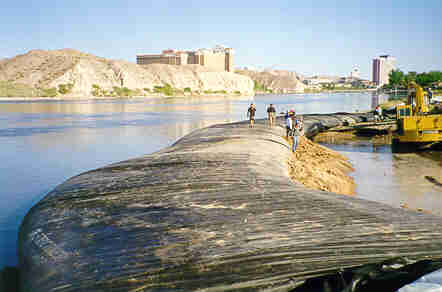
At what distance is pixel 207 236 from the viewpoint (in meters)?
5.13

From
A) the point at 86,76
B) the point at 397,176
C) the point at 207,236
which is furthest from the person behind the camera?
the point at 86,76

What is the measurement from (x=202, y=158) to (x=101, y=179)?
9.38 ft

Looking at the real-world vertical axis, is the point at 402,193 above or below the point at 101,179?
below

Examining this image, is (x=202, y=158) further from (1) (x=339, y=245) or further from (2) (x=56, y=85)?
(2) (x=56, y=85)

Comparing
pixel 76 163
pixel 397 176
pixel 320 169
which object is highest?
pixel 320 169

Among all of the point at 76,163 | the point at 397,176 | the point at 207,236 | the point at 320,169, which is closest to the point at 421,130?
the point at 397,176

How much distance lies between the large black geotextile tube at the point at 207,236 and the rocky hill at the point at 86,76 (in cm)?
13651

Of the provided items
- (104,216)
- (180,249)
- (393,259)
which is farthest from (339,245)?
(104,216)

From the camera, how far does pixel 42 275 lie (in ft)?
16.2

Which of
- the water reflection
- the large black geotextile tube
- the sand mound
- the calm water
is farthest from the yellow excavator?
the large black geotextile tube

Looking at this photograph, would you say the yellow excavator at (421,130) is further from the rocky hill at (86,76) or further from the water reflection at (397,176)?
the rocky hill at (86,76)

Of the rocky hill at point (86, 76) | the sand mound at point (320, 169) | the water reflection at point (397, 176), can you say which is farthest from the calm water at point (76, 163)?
the rocky hill at point (86, 76)

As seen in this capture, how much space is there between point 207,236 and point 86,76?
154735 mm

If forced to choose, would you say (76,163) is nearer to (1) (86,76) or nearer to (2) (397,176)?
(2) (397,176)
